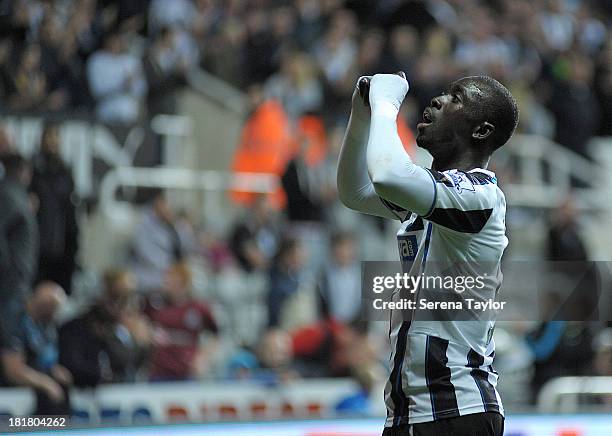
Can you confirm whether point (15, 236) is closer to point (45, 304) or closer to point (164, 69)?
point (45, 304)

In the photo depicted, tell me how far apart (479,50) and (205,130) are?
13.8 feet

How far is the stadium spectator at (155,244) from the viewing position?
931 centimetres

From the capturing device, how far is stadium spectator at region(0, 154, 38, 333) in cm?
814

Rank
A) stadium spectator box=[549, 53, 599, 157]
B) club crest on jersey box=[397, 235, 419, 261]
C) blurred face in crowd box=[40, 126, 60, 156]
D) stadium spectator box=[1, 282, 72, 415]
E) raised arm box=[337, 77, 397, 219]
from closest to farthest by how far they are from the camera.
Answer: club crest on jersey box=[397, 235, 419, 261] < raised arm box=[337, 77, 397, 219] < stadium spectator box=[1, 282, 72, 415] < blurred face in crowd box=[40, 126, 60, 156] < stadium spectator box=[549, 53, 599, 157]

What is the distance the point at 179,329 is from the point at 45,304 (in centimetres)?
132

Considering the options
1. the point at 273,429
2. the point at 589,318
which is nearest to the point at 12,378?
the point at 273,429

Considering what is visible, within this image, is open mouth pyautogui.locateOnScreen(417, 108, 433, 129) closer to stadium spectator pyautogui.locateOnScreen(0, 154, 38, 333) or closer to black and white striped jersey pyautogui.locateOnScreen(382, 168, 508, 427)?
black and white striped jersey pyautogui.locateOnScreen(382, 168, 508, 427)

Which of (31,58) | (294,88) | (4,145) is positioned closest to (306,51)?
(294,88)

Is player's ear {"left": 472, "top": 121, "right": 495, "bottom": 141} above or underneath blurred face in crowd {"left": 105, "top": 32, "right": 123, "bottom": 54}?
underneath

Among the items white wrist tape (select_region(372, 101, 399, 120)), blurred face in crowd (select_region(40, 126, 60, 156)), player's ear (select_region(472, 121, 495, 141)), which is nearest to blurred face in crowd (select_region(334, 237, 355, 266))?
blurred face in crowd (select_region(40, 126, 60, 156))

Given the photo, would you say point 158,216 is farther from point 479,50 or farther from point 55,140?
point 479,50

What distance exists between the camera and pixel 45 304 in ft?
25.8

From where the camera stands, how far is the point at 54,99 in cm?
953

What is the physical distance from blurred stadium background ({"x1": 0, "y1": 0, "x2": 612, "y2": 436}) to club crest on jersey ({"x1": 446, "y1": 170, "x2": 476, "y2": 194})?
11.0 ft
